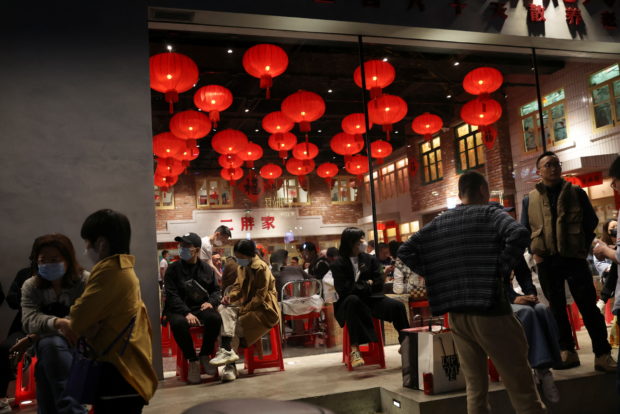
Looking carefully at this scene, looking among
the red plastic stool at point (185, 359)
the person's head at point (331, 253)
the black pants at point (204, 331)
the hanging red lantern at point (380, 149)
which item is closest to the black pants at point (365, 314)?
the black pants at point (204, 331)

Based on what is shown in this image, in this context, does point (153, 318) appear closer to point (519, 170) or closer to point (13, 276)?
point (13, 276)

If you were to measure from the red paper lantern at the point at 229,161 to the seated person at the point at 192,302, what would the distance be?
7.77 feet

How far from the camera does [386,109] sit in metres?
7.00

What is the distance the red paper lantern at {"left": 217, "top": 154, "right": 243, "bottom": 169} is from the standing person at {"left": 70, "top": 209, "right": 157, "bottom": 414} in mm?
4979

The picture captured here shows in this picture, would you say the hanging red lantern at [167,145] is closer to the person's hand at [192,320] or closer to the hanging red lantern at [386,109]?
the person's hand at [192,320]

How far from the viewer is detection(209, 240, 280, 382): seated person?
5074 mm

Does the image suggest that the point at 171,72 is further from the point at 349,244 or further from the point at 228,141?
the point at 349,244

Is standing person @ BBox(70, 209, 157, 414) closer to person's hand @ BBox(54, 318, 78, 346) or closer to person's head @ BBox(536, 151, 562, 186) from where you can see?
person's hand @ BBox(54, 318, 78, 346)

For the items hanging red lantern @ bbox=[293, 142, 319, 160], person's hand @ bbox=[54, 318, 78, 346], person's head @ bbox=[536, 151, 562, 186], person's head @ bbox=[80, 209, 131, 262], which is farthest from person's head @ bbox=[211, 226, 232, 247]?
person's head @ bbox=[80, 209, 131, 262]

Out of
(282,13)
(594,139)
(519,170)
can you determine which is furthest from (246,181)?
(594,139)

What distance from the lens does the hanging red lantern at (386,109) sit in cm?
697

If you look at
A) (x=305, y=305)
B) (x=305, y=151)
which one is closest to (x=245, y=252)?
(x=305, y=305)

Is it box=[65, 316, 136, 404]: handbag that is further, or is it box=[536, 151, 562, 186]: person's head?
box=[536, 151, 562, 186]: person's head

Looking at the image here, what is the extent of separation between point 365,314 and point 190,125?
3.40m
